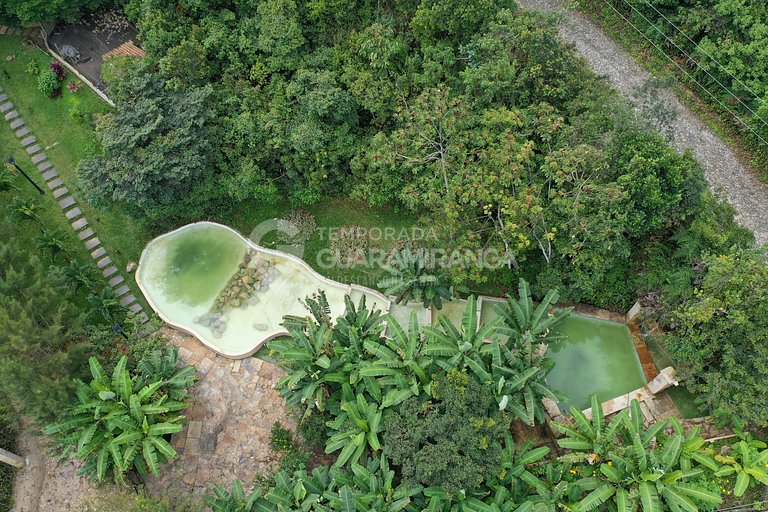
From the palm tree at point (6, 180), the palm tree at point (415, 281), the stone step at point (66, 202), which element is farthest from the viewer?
the stone step at point (66, 202)

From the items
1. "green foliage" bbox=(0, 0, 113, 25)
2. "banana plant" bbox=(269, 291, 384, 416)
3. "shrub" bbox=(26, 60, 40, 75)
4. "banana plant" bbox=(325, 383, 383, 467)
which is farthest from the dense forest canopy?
"banana plant" bbox=(325, 383, 383, 467)

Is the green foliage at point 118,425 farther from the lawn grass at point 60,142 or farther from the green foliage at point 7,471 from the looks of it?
the lawn grass at point 60,142

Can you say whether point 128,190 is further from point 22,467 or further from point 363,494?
point 363,494

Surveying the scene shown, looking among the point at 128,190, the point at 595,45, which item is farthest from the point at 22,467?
the point at 595,45

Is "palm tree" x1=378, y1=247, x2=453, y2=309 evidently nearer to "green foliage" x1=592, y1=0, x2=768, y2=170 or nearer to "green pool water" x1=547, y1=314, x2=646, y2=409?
"green pool water" x1=547, y1=314, x2=646, y2=409

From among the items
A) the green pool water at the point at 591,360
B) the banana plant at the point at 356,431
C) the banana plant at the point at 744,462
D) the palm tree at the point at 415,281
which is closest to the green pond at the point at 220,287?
the palm tree at the point at 415,281

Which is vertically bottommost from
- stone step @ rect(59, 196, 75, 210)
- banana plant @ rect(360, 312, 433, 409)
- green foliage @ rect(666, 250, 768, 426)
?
stone step @ rect(59, 196, 75, 210)

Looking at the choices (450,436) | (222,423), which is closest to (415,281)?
(450,436)
